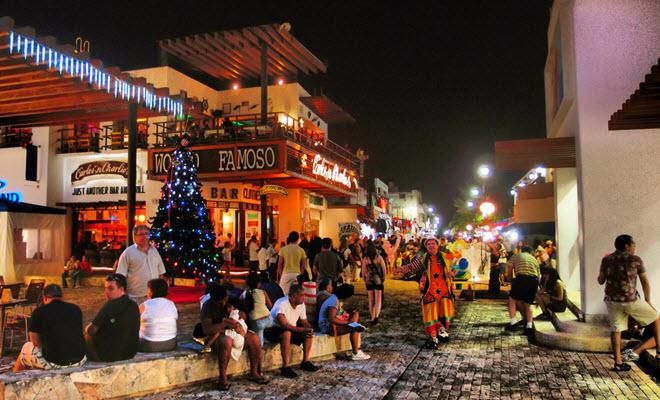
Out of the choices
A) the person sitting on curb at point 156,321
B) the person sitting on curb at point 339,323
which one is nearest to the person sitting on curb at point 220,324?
the person sitting on curb at point 156,321

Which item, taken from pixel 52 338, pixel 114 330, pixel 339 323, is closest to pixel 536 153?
pixel 339 323

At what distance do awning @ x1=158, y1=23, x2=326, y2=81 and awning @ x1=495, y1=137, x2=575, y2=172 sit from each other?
1374cm

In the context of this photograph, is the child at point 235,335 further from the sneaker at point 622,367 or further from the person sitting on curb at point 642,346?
the person sitting on curb at point 642,346

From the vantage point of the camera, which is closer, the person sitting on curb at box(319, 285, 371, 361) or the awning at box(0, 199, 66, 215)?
the person sitting on curb at box(319, 285, 371, 361)

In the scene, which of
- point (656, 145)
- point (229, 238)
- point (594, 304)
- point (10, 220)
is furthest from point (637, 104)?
point (229, 238)

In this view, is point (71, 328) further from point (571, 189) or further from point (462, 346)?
point (571, 189)

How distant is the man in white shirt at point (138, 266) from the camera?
23.8ft

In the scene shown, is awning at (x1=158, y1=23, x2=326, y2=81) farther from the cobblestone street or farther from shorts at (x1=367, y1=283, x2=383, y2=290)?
the cobblestone street

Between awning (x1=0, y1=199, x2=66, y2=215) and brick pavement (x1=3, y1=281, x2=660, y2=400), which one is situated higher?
awning (x1=0, y1=199, x2=66, y2=215)

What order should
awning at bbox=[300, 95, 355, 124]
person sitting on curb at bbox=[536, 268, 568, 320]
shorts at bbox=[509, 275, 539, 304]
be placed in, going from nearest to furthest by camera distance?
shorts at bbox=[509, 275, 539, 304]
person sitting on curb at bbox=[536, 268, 568, 320]
awning at bbox=[300, 95, 355, 124]

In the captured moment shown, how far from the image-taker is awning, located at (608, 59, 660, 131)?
593 cm

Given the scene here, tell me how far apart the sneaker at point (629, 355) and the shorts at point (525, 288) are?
101 inches

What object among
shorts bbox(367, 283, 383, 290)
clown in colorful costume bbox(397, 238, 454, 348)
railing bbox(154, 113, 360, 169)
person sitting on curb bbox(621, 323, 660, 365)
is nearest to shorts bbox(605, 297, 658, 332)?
person sitting on curb bbox(621, 323, 660, 365)

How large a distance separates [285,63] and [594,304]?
1959 centimetres
